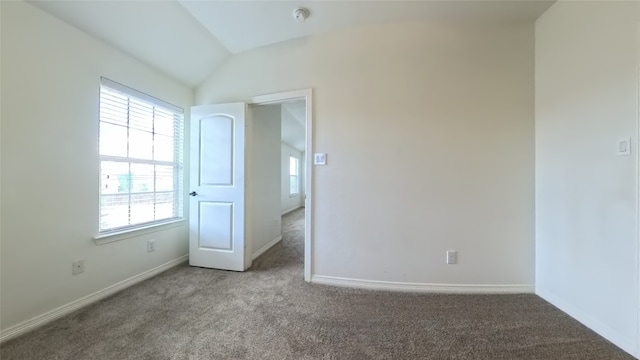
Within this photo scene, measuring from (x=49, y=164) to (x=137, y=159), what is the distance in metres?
0.71

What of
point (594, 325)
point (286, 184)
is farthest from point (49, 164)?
point (286, 184)

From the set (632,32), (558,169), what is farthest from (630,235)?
(632,32)

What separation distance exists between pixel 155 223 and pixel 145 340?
1.44 metres

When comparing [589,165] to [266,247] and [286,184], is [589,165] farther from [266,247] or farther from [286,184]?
[286,184]

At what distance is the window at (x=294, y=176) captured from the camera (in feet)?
27.5

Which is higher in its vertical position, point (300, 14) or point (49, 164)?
point (300, 14)

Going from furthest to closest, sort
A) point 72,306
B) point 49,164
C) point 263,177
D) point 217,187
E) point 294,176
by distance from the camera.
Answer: point 294,176 < point 263,177 < point 217,187 < point 72,306 < point 49,164

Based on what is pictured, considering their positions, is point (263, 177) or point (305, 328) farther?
point (263, 177)

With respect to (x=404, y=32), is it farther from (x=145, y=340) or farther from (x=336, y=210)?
(x=145, y=340)

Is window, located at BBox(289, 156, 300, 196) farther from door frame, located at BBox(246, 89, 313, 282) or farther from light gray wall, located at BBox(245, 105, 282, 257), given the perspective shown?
door frame, located at BBox(246, 89, 313, 282)

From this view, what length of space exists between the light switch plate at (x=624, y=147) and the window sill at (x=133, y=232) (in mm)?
3970

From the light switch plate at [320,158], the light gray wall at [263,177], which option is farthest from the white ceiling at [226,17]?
the light switch plate at [320,158]

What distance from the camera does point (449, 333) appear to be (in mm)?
1617

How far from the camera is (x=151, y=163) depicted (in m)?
2.64
